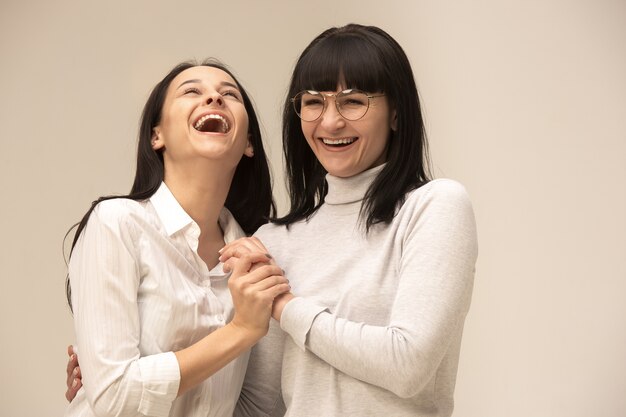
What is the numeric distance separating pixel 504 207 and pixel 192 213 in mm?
1649

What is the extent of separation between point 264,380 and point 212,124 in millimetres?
585

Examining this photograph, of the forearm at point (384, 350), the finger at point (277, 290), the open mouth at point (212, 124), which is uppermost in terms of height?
the open mouth at point (212, 124)

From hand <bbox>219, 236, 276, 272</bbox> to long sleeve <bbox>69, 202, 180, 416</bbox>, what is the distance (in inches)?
6.9

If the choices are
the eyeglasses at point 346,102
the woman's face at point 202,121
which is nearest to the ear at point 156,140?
the woman's face at point 202,121

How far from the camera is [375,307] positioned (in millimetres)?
1534

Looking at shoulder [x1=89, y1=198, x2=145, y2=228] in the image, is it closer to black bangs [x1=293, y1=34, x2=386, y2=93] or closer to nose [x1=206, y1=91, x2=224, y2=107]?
nose [x1=206, y1=91, x2=224, y2=107]

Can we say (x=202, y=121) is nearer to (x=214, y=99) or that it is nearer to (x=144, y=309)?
(x=214, y=99)

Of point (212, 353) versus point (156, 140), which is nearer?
point (212, 353)

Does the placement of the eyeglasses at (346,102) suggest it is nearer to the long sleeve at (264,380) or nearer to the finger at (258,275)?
the finger at (258,275)

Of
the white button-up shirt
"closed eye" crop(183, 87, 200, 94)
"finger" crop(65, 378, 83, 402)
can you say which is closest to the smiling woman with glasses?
the white button-up shirt

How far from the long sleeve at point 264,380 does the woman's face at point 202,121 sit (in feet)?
1.33

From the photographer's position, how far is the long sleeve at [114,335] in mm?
1562

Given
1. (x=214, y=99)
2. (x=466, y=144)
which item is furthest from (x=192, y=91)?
(x=466, y=144)

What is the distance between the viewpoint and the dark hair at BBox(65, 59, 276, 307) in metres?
1.90
